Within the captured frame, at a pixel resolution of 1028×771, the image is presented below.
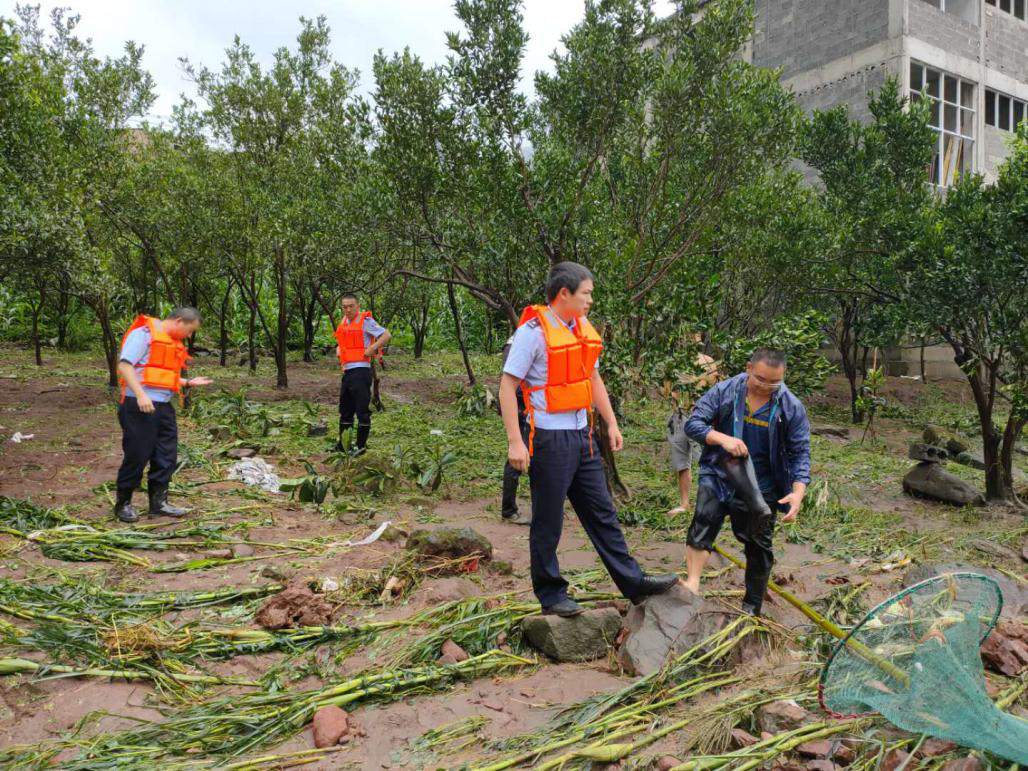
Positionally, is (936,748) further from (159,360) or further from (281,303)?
(281,303)

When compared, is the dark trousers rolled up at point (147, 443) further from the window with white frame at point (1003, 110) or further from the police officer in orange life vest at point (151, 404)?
the window with white frame at point (1003, 110)

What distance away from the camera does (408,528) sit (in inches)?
266

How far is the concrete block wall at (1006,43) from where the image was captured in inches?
827

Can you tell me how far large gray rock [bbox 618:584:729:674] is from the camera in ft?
12.9

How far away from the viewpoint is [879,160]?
13.8 meters

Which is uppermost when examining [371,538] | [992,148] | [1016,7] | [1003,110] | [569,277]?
[1016,7]

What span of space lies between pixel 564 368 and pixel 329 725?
2.11 m

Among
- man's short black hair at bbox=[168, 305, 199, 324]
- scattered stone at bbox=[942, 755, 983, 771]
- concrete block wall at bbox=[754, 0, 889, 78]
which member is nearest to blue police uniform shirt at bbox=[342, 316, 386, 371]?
man's short black hair at bbox=[168, 305, 199, 324]

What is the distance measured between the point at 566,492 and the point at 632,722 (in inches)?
50.0

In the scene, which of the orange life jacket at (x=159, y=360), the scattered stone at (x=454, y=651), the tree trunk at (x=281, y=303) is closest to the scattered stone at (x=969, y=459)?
the scattered stone at (x=454, y=651)

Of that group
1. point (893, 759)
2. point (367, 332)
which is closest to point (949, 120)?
point (367, 332)

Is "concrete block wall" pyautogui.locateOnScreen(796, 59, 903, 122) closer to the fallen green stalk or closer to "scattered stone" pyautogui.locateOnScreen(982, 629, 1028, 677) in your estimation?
"scattered stone" pyautogui.locateOnScreen(982, 629, 1028, 677)

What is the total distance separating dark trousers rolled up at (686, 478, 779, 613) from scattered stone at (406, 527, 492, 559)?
1629 mm

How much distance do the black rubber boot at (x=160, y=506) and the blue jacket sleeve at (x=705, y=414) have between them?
4533 mm
